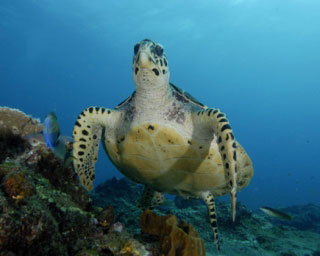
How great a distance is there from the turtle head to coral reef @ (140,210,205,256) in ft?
6.41

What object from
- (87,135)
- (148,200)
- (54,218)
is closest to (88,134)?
(87,135)

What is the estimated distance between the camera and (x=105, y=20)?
50.2 metres

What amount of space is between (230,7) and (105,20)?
25669mm

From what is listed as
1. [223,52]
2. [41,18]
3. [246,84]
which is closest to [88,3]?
[41,18]

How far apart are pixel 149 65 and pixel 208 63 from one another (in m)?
97.7

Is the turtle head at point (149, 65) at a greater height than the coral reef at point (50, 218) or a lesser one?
greater

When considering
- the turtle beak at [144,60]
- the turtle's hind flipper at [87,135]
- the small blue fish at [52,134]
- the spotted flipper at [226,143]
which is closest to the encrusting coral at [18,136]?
the turtle's hind flipper at [87,135]

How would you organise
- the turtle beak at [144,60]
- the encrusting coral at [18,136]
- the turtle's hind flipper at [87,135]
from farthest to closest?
the turtle's hind flipper at [87,135] < the encrusting coral at [18,136] < the turtle beak at [144,60]

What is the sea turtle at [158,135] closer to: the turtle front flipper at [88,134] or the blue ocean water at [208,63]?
the turtle front flipper at [88,134]

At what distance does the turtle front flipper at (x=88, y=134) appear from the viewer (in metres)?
3.99

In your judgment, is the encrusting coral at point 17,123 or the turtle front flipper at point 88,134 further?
the encrusting coral at point 17,123

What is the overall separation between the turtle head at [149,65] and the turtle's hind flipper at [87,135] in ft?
3.10

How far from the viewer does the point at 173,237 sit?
2.43 m

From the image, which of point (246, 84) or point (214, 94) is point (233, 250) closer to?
point (246, 84)
